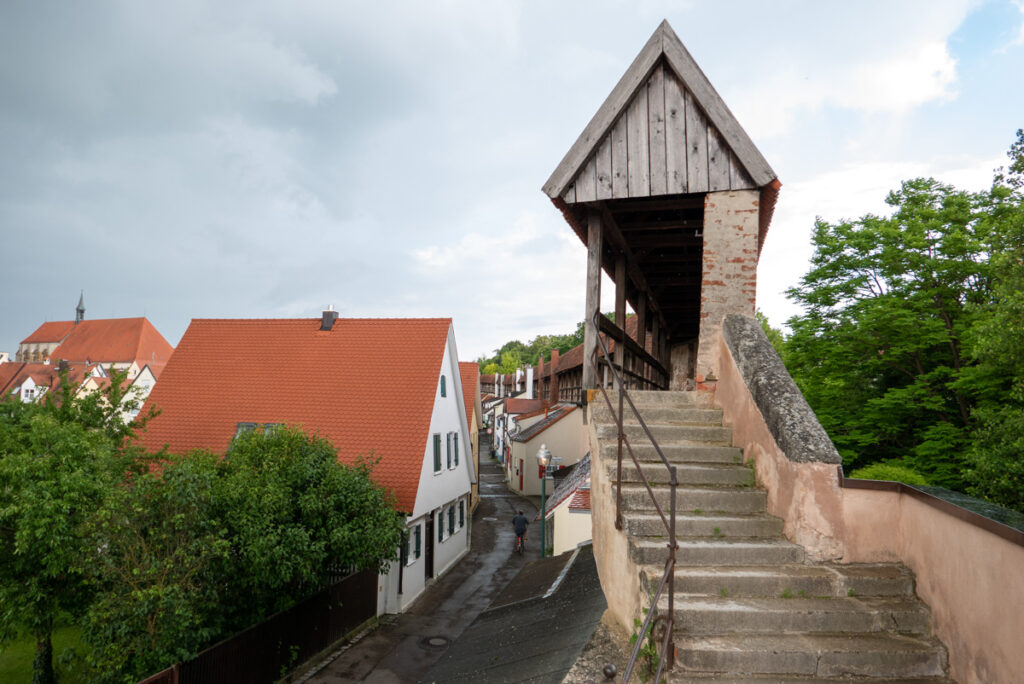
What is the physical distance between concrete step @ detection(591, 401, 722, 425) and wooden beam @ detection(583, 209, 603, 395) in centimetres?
51

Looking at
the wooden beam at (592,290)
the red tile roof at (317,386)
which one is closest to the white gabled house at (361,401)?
the red tile roof at (317,386)

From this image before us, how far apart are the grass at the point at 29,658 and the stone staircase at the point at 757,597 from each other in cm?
1410

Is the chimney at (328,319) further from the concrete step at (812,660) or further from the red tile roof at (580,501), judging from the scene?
the concrete step at (812,660)

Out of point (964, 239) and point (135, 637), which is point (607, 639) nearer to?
point (135, 637)

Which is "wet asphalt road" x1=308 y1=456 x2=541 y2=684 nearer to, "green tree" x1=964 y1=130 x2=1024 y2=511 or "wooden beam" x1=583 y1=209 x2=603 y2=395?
"wooden beam" x1=583 y1=209 x2=603 y2=395

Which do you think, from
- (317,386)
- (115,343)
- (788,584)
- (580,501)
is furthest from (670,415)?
(115,343)

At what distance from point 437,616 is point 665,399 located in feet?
41.6

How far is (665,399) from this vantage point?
23.4ft

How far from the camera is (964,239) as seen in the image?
52.6ft

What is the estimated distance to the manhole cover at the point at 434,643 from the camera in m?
14.6

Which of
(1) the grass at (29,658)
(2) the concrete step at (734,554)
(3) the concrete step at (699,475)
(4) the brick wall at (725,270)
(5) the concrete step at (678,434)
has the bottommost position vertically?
(1) the grass at (29,658)

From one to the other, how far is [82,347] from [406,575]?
288 feet

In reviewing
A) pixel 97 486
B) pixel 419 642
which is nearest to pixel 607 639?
pixel 97 486

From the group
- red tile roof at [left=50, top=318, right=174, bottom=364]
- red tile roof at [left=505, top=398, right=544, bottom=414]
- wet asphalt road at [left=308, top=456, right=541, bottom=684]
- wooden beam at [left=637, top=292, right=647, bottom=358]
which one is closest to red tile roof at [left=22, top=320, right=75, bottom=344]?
red tile roof at [left=50, top=318, right=174, bottom=364]
